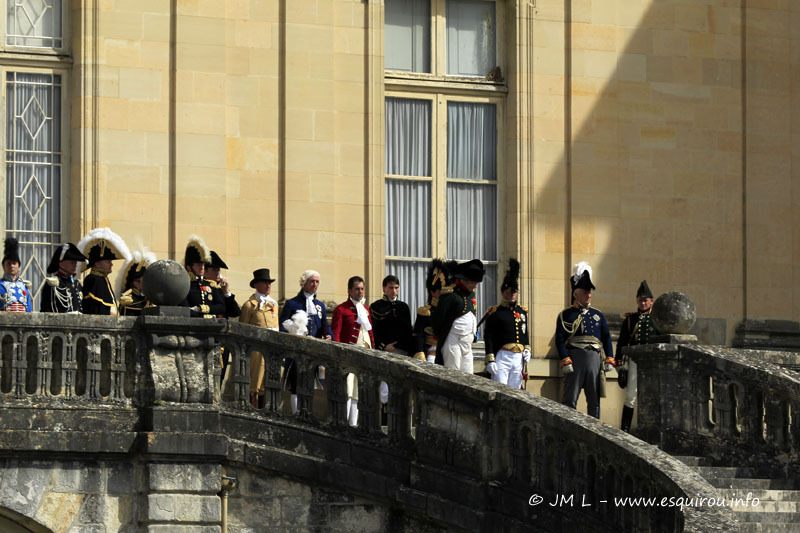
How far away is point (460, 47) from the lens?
19.4 meters

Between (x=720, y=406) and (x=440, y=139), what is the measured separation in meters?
5.53

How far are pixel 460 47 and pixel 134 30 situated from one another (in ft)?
11.2

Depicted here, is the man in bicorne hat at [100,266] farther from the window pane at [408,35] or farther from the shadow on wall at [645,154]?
the shadow on wall at [645,154]

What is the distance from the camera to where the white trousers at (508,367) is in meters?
16.4

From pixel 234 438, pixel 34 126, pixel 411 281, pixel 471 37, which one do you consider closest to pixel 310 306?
pixel 234 438

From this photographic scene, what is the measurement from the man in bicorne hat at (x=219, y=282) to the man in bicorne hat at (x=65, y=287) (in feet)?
4.48

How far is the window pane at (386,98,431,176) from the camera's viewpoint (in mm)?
19094

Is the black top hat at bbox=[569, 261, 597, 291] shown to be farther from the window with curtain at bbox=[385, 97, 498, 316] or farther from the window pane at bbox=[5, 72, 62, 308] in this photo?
the window pane at bbox=[5, 72, 62, 308]

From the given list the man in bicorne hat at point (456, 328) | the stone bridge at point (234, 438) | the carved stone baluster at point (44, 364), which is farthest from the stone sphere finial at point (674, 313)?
the carved stone baluster at point (44, 364)

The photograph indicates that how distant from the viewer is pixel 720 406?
578 inches

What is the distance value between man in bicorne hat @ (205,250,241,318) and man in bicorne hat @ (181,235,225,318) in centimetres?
4

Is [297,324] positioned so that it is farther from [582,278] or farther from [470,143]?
[470,143]

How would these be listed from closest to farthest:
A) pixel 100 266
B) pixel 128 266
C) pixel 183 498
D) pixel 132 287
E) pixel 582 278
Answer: pixel 183 498 < pixel 100 266 < pixel 132 287 < pixel 128 266 < pixel 582 278

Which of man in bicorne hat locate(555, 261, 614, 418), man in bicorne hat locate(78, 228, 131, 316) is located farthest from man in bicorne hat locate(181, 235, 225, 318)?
man in bicorne hat locate(555, 261, 614, 418)
